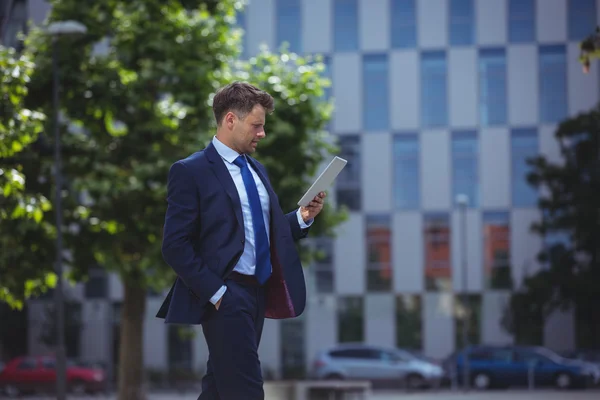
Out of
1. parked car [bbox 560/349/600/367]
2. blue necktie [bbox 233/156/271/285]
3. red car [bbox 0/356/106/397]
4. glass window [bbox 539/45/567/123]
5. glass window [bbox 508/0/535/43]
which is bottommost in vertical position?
red car [bbox 0/356/106/397]

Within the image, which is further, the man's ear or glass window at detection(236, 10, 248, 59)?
glass window at detection(236, 10, 248, 59)

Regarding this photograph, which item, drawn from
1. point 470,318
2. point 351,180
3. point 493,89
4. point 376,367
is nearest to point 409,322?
point 470,318

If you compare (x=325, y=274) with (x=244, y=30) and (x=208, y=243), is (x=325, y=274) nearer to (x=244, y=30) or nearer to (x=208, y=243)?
(x=244, y=30)

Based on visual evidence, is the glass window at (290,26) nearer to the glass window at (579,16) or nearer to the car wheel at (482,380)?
the glass window at (579,16)

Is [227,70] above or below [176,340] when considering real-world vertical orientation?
above

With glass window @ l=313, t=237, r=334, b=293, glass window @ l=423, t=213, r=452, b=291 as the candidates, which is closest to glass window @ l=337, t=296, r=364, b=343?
glass window @ l=313, t=237, r=334, b=293

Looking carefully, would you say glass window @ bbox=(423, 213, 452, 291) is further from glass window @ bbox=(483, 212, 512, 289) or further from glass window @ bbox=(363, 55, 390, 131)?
glass window @ bbox=(363, 55, 390, 131)

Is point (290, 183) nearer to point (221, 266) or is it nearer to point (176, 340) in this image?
point (221, 266)

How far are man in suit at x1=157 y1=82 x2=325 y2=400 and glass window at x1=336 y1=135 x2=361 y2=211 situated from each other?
139 ft

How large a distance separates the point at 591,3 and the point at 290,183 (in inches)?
1123

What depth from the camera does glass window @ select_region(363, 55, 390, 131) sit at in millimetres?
47156

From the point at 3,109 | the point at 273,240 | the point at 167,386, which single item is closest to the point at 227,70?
the point at 3,109

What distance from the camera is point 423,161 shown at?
4662cm

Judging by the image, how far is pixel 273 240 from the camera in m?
4.81
